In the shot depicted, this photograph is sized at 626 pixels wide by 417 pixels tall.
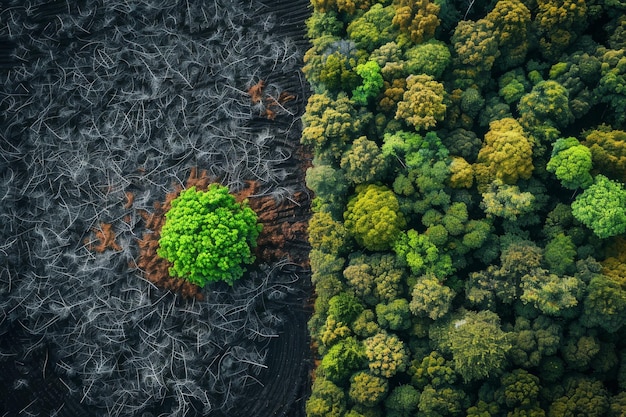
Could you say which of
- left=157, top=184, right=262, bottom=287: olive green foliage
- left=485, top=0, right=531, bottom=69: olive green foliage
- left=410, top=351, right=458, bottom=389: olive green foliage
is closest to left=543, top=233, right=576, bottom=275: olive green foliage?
left=410, top=351, right=458, bottom=389: olive green foliage

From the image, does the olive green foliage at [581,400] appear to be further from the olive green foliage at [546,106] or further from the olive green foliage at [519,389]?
the olive green foliage at [546,106]

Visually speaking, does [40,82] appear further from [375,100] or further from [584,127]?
[584,127]

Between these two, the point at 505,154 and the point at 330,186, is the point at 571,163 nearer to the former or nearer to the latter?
the point at 505,154

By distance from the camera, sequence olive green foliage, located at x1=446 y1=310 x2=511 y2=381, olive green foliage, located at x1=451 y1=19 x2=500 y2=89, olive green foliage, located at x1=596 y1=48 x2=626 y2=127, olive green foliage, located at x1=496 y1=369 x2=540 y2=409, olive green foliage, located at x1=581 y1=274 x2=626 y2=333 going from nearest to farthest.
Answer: olive green foliage, located at x1=581 y1=274 x2=626 y2=333
olive green foliage, located at x1=446 y1=310 x2=511 y2=381
olive green foliage, located at x1=496 y1=369 x2=540 y2=409
olive green foliage, located at x1=596 y1=48 x2=626 y2=127
olive green foliage, located at x1=451 y1=19 x2=500 y2=89

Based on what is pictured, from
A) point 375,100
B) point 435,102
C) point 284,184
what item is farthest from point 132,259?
point 435,102

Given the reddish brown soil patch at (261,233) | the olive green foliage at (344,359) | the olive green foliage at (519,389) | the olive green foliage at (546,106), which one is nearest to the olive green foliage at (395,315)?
the olive green foliage at (344,359)

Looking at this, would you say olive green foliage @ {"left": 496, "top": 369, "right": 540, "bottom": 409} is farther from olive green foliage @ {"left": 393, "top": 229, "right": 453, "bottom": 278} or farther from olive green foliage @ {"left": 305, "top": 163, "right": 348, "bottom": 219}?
olive green foliage @ {"left": 305, "top": 163, "right": 348, "bottom": 219}
